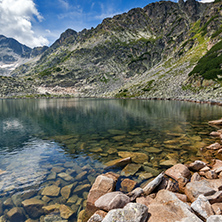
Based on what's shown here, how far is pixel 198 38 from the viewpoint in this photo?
16425 cm

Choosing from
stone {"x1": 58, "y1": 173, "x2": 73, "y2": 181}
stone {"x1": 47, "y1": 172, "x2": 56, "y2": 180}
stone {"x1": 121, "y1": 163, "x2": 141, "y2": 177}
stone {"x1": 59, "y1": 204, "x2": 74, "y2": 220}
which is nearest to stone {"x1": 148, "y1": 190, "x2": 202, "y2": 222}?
stone {"x1": 121, "y1": 163, "x2": 141, "y2": 177}

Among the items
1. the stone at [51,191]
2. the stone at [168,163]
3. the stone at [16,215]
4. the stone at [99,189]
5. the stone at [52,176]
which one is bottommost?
the stone at [16,215]

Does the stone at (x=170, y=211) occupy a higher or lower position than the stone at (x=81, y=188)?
higher

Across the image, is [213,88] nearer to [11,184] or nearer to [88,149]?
[88,149]

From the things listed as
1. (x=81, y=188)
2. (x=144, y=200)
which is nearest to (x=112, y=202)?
(x=144, y=200)

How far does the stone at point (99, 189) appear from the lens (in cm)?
802

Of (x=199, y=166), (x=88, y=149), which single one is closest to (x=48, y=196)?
(x=88, y=149)

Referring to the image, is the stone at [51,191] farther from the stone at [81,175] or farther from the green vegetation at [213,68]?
the green vegetation at [213,68]

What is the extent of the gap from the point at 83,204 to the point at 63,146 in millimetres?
11154

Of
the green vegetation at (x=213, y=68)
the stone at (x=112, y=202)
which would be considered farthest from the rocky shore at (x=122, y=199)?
the green vegetation at (x=213, y=68)

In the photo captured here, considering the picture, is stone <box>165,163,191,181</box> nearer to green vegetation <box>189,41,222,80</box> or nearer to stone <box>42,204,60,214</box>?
stone <box>42,204,60,214</box>

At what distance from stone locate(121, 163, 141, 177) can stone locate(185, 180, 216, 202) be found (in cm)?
402

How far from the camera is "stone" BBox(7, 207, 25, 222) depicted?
7.31m

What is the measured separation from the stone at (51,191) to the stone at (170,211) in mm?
6175
